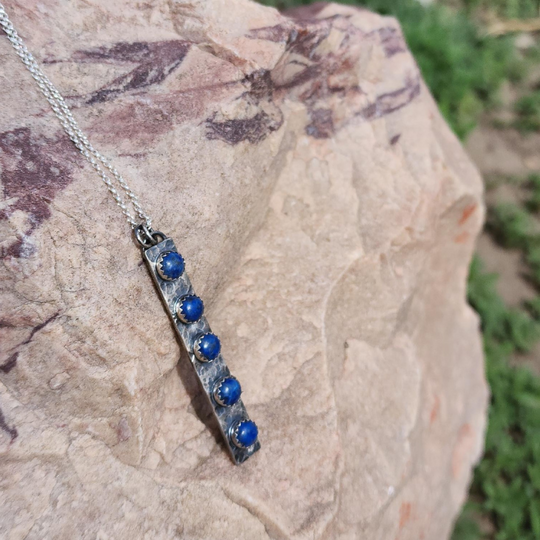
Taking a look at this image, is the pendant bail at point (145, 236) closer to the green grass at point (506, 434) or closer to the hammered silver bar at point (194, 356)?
the hammered silver bar at point (194, 356)

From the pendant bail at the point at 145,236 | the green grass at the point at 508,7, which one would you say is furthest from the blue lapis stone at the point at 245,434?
the green grass at the point at 508,7

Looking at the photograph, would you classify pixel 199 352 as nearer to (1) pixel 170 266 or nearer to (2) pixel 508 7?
(1) pixel 170 266

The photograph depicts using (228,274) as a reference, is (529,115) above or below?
below

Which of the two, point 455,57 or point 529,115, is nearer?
point 455,57

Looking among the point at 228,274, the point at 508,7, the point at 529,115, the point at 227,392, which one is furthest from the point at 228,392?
the point at 508,7

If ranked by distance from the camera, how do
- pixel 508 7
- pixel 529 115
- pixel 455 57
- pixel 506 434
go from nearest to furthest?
pixel 506 434
pixel 455 57
pixel 529 115
pixel 508 7

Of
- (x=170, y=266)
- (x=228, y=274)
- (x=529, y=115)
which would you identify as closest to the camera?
(x=170, y=266)

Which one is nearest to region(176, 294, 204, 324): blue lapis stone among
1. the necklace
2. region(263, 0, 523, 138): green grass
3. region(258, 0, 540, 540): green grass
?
the necklace

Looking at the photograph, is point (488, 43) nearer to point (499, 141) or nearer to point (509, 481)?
point (499, 141)
